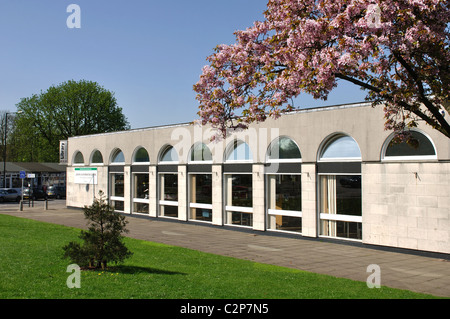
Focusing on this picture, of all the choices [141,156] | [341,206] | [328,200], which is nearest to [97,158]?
[141,156]

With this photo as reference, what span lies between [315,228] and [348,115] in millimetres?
4590

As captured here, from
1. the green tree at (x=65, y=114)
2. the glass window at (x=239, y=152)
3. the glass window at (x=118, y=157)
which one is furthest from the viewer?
the green tree at (x=65, y=114)

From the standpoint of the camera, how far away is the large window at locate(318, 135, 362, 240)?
1703 centimetres

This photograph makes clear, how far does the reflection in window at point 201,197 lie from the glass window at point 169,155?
1.80m

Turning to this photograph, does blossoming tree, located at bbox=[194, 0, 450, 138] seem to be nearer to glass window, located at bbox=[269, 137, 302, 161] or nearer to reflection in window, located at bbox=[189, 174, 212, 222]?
glass window, located at bbox=[269, 137, 302, 161]

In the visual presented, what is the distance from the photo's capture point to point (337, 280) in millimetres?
10516

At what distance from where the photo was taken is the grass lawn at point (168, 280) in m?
7.78

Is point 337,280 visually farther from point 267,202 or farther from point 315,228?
point 267,202

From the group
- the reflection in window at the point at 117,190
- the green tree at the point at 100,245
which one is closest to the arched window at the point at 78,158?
the reflection in window at the point at 117,190

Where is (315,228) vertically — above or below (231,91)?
below

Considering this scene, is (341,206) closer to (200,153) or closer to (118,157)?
(200,153)

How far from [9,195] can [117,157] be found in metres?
21.6

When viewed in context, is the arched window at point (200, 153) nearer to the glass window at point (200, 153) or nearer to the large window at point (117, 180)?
the glass window at point (200, 153)
